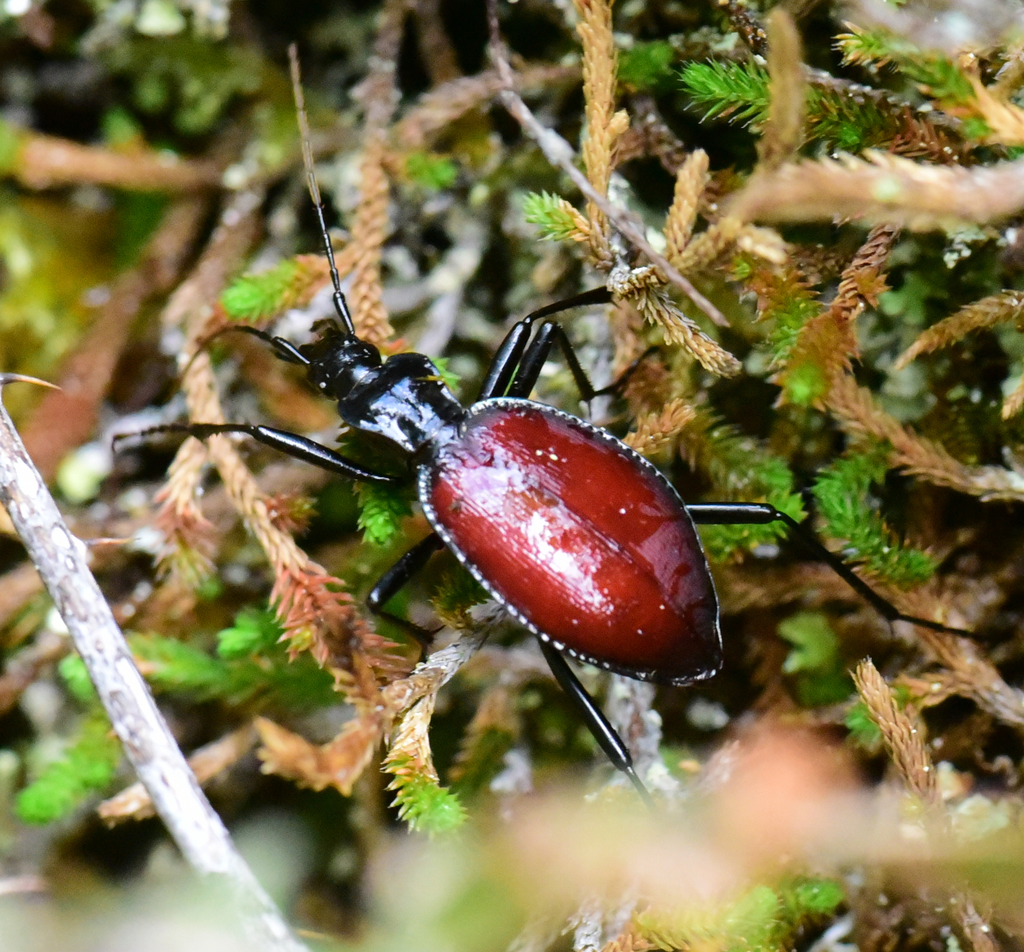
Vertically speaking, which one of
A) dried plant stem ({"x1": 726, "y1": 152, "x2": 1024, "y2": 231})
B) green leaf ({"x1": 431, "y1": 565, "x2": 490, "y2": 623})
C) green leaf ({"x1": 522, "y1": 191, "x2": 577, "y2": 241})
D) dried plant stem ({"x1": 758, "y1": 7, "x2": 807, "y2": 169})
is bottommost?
green leaf ({"x1": 431, "y1": 565, "x2": 490, "y2": 623})

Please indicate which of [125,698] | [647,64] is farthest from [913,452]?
[125,698]

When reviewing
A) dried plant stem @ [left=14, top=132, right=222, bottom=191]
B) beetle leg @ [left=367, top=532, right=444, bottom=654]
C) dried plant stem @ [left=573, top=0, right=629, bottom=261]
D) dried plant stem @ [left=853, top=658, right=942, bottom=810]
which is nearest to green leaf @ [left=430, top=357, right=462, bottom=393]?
beetle leg @ [left=367, top=532, right=444, bottom=654]

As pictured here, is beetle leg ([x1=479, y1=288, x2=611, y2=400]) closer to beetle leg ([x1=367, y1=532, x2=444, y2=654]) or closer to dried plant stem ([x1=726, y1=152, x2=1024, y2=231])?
beetle leg ([x1=367, y1=532, x2=444, y2=654])

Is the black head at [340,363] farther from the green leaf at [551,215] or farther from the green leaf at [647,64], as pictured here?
the green leaf at [647,64]

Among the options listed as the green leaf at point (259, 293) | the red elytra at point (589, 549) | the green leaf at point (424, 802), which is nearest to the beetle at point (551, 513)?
the red elytra at point (589, 549)

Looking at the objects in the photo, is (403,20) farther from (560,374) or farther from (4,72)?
(4,72)

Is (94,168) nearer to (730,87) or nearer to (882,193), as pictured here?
(730,87)
